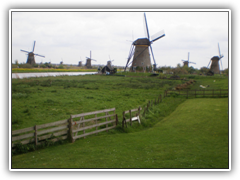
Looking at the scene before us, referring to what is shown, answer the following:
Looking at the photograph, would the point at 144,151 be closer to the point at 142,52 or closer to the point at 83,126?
the point at 83,126

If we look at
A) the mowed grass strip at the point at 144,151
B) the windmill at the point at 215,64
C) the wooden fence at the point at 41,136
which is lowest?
the mowed grass strip at the point at 144,151

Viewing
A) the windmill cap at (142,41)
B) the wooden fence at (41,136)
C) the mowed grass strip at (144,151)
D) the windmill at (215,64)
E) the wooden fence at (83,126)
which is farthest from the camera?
the windmill at (215,64)

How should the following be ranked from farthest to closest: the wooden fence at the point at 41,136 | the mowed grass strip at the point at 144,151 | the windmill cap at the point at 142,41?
the windmill cap at the point at 142,41
the wooden fence at the point at 41,136
the mowed grass strip at the point at 144,151

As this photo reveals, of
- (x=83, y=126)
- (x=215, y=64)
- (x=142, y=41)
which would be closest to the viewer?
(x=83, y=126)

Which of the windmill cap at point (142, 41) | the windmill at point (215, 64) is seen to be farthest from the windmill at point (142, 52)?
the windmill at point (215, 64)

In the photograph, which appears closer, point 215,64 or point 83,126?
point 83,126

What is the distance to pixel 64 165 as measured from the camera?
7551mm

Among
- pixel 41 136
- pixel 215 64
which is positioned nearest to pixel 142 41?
pixel 215 64

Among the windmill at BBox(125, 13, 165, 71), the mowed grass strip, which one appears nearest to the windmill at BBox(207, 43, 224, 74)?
the windmill at BBox(125, 13, 165, 71)

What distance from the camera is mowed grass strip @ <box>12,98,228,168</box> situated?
25.3 feet

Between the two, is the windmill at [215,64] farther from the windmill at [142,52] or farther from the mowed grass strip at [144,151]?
the mowed grass strip at [144,151]

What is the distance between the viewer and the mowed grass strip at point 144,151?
7707 millimetres

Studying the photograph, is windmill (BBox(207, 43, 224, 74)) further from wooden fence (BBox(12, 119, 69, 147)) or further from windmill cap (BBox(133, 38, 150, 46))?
wooden fence (BBox(12, 119, 69, 147))

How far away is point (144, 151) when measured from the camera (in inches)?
364
